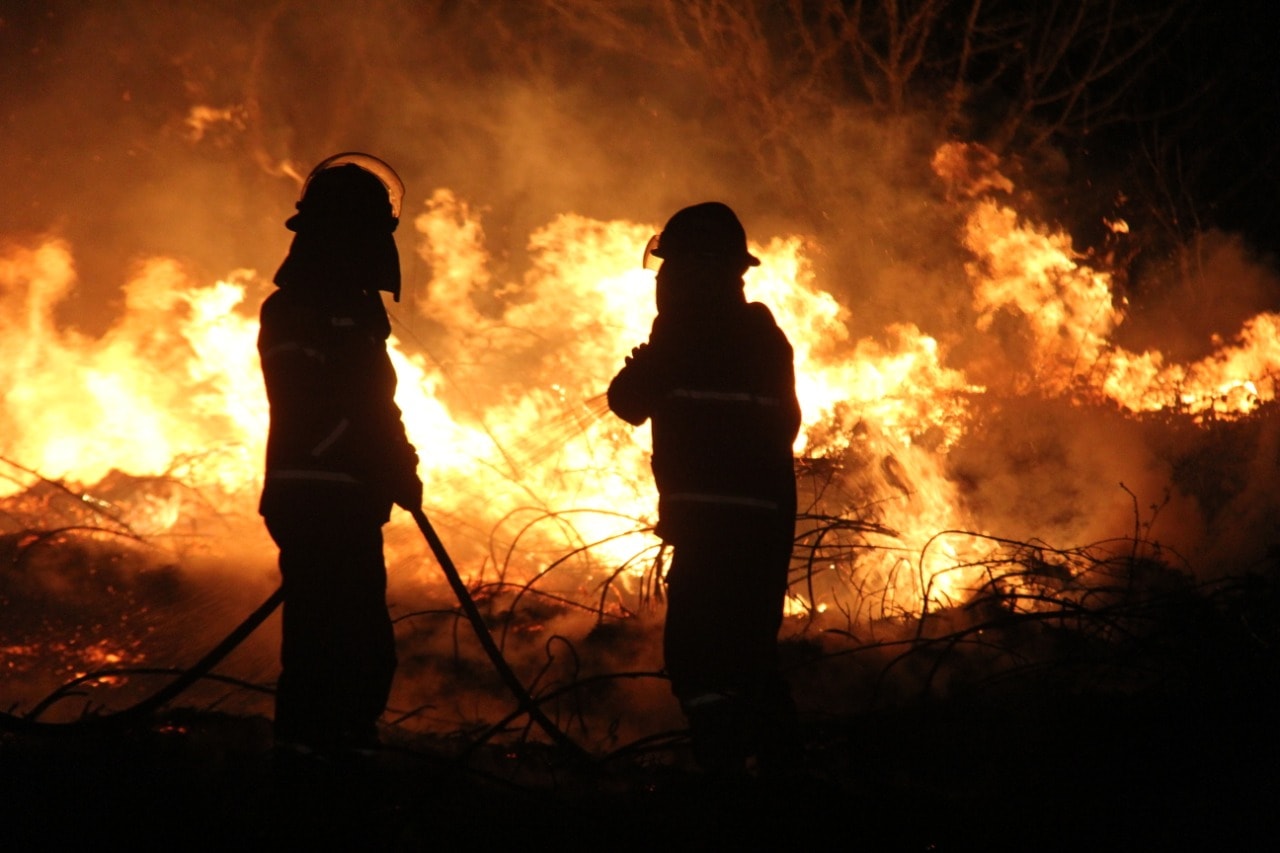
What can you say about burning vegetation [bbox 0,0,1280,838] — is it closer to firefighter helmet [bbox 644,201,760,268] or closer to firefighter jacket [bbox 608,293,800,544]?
firefighter jacket [bbox 608,293,800,544]

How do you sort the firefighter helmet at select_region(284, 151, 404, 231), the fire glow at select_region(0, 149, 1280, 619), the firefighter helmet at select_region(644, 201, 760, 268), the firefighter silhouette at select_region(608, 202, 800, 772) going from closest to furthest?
the firefighter silhouette at select_region(608, 202, 800, 772), the firefighter helmet at select_region(284, 151, 404, 231), the firefighter helmet at select_region(644, 201, 760, 268), the fire glow at select_region(0, 149, 1280, 619)

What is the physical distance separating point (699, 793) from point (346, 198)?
2618 millimetres

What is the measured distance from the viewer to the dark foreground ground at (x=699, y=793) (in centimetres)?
250

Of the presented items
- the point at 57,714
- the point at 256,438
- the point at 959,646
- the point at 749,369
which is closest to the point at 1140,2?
the point at 959,646

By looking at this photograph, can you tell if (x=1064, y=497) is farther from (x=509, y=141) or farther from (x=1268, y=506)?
(x=509, y=141)

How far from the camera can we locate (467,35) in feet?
28.7

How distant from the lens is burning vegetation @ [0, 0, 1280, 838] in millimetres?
5496

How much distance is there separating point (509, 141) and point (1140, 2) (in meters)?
7.14

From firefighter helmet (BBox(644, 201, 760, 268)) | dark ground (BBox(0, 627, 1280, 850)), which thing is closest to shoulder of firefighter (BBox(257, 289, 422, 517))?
dark ground (BBox(0, 627, 1280, 850))

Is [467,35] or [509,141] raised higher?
[467,35]

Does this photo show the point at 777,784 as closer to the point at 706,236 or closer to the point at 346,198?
the point at 706,236

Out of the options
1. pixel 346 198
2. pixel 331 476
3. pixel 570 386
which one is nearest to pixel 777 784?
pixel 331 476

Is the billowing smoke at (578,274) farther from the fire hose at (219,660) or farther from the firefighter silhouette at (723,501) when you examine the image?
the firefighter silhouette at (723,501)

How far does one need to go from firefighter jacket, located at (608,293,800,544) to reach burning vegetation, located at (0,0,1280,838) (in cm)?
176
